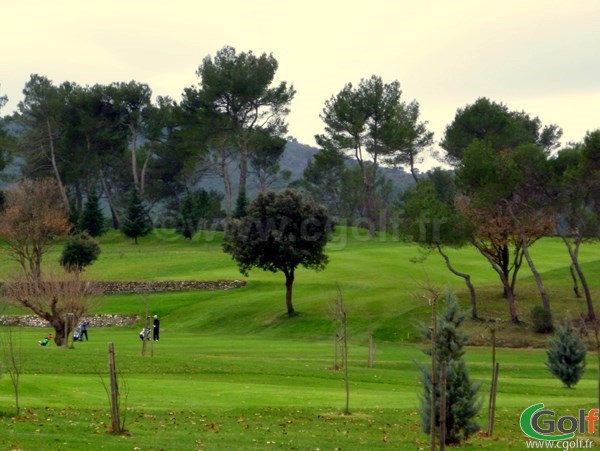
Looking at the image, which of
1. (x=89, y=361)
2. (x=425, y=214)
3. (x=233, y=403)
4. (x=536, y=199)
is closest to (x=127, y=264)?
(x=425, y=214)

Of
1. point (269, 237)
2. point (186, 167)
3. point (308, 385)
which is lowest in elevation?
point (308, 385)

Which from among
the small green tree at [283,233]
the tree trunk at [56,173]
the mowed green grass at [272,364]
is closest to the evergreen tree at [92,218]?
the tree trunk at [56,173]

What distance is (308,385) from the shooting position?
32.6 meters

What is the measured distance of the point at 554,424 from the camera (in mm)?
22688

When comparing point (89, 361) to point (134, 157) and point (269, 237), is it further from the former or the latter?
point (134, 157)

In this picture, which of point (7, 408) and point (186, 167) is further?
point (186, 167)

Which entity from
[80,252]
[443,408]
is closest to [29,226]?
[80,252]

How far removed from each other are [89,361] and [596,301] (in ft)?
113

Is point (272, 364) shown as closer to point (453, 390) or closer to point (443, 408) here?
point (453, 390)

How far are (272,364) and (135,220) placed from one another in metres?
61.0

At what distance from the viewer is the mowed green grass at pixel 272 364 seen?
2081 centimetres

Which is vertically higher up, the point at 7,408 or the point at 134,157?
the point at 134,157

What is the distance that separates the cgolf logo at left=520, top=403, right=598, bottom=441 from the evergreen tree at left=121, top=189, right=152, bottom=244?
243ft

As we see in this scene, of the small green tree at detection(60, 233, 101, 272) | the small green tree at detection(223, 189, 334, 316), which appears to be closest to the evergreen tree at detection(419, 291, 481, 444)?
the small green tree at detection(223, 189, 334, 316)
